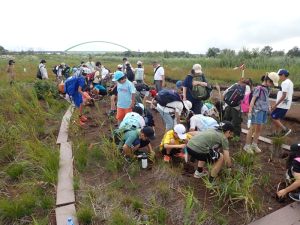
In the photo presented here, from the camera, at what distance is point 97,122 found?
7.04 meters

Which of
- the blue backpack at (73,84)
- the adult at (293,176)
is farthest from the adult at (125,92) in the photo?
the adult at (293,176)

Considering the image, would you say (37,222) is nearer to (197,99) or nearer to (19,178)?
(19,178)

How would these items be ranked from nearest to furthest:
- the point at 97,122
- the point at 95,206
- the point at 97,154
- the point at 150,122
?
the point at 95,206
the point at 97,154
the point at 150,122
the point at 97,122

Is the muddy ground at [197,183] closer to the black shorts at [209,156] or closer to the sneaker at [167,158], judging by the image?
the sneaker at [167,158]

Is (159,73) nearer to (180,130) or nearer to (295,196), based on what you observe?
(180,130)

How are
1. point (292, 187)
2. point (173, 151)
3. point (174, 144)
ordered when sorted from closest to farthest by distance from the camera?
point (292, 187), point (174, 144), point (173, 151)

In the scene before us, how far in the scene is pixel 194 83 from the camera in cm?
583

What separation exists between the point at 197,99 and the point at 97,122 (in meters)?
2.50

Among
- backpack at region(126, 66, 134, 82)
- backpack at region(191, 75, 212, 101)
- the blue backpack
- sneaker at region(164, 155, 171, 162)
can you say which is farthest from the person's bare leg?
backpack at region(126, 66, 134, 82)

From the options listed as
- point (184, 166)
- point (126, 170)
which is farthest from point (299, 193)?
point (126, 170)

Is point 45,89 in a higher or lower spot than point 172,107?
lower

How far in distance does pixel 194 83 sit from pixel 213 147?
6.70 feet

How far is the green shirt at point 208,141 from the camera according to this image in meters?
3.95

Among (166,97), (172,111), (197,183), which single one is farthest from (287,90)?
(197,183)
